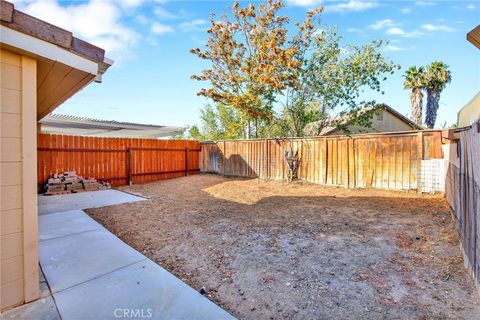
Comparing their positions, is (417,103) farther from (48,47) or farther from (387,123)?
(48,47)

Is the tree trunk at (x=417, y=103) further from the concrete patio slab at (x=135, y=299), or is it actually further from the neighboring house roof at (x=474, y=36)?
the concrete patio slab at (x=135, y=299)

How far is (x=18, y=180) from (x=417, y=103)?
1721 cm

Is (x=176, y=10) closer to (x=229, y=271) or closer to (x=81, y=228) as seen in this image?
(x=81, y=228)

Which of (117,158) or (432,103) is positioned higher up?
(432,103)

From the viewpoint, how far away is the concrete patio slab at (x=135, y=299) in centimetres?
167

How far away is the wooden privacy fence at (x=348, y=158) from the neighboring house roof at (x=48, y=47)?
269 inches

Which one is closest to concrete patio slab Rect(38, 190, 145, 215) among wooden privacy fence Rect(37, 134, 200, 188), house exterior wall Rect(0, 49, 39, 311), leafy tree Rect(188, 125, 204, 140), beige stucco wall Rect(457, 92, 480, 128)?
wooden privacy fence Rect(37, 134, 200, 188)

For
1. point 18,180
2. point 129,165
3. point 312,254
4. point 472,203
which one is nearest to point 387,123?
point 472,203

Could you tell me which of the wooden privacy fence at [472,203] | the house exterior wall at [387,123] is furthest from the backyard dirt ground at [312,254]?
the house exterior wall at [387,123]

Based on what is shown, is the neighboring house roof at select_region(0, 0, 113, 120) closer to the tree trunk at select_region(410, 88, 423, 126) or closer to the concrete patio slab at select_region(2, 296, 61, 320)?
the concrete patio slab at select_region(2, 296, 61, 320)

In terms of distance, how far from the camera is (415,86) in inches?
524

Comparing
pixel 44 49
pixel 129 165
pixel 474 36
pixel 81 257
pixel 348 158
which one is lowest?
pixel 81 257

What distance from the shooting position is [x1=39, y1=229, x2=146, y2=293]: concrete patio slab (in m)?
2.12

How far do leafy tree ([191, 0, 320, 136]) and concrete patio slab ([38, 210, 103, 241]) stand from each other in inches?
341
